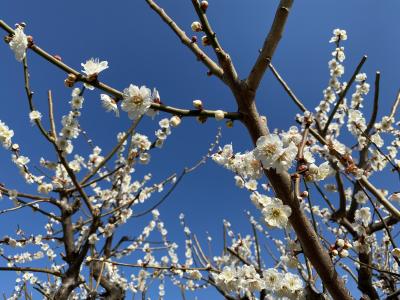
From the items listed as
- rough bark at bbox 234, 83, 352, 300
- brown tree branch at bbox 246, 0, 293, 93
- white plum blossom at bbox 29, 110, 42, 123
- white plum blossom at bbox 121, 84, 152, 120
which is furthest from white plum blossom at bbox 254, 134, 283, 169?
white plum blossom at bbox 29, 110, 42, 123

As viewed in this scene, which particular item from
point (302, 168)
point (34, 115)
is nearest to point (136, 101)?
point (302, 168)

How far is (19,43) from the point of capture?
185 cm

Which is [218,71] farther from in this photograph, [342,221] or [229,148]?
[342,221]

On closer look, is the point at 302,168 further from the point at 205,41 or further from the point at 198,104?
the point at 205,41

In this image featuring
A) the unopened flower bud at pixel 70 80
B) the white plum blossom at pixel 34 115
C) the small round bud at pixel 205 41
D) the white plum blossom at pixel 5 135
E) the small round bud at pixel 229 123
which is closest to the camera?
the unopened flower bud at pixel 70 80

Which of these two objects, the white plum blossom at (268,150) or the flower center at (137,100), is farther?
the flower center at (137,100)

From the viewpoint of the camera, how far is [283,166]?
1717 millimetres

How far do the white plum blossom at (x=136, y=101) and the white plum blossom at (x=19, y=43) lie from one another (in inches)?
24.7

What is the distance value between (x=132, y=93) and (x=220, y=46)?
588mm

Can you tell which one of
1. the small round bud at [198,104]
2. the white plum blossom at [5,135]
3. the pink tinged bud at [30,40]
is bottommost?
the small round bud at [198,104]

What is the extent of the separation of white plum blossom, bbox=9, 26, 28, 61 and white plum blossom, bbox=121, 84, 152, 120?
0.63m

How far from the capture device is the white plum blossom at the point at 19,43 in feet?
5.97

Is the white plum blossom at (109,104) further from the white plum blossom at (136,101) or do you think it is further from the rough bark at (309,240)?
the rough bark at (309,240)

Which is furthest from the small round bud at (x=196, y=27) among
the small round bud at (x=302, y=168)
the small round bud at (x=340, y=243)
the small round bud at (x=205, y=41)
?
the small round bud at (x=340, y=243)
